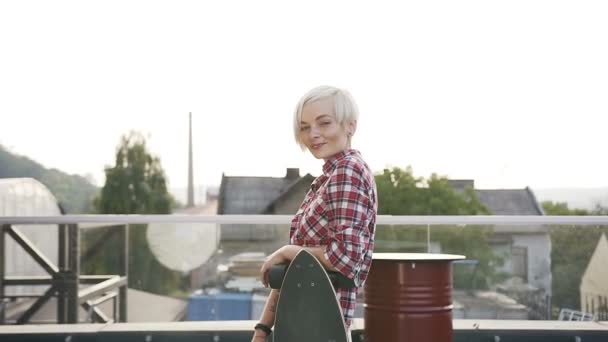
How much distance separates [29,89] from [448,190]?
9134 millimetres

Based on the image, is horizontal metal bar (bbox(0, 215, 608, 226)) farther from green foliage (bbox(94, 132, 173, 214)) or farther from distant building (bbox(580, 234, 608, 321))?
green foliage (bbox(94, 132, 173, 214))

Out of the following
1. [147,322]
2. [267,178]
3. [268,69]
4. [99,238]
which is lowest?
[147,322]

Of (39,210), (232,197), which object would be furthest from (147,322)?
(39,210)

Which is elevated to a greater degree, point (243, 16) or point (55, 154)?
point (243, 16)

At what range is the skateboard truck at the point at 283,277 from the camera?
1.68 m

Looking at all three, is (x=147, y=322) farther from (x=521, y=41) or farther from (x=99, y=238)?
(x=521, y=41)

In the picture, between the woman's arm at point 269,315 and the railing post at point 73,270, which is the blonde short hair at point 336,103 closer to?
the woman's arm at point 269,315

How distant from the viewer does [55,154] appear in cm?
1753

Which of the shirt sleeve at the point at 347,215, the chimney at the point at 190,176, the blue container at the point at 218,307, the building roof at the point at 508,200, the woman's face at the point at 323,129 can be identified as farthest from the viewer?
the chimney at the point at 190,176

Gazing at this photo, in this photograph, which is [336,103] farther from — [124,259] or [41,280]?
[41,280]

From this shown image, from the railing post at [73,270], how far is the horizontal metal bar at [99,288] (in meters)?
0.05

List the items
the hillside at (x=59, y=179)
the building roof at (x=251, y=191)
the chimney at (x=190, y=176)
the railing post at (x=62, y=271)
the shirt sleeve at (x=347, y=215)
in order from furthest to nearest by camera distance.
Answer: the chimney at (x=190, y=176), the hillside at (x=59, y=179), the building roof at (x=251, y=191), the railing post at (x=62, y=271), the shirt sleeve at (x=347, y=215)

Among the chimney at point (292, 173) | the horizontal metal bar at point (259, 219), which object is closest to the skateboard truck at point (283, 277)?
the horizontal metal bar at point (259, 219)

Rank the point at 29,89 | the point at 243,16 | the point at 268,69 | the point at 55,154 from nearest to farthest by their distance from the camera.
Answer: the point at 243,16
the point at 268,69
the point at 29,89
the point at 55,154
